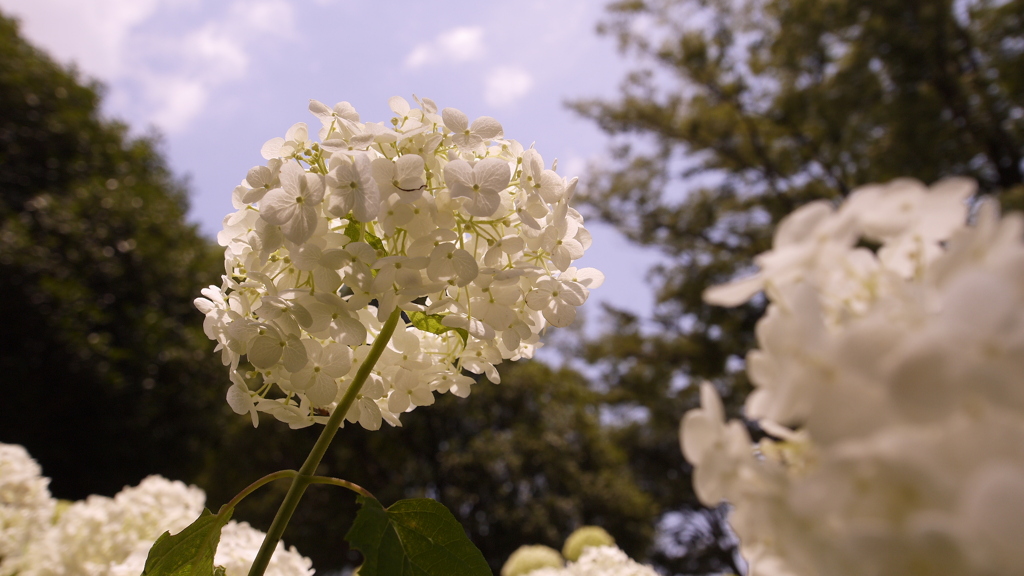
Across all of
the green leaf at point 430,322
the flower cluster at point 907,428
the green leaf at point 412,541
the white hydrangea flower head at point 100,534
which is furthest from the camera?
the white hydrangea flower head at point 100,534

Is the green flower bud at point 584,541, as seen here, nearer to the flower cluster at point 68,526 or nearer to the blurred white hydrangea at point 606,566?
the blurred white hydrangea at point 606,566

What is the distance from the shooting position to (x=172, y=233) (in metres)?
7.43

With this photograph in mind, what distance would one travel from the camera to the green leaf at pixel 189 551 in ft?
1.95

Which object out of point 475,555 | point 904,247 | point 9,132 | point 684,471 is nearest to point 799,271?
point 904,247

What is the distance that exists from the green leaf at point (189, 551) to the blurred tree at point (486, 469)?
22.8ft

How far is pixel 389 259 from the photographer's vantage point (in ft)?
1.84

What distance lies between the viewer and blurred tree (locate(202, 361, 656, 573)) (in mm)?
7383

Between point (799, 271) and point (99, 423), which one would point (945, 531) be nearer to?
point (799, 271)

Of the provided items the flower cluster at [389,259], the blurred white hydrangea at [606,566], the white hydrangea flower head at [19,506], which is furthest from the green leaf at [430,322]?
the white hydrangea flower head at [19,506]

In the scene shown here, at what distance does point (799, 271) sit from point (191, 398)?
7.43 meters

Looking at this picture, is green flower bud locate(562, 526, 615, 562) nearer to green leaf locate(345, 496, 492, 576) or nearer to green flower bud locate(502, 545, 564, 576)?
green flower bud locate(502, 545, 564, 576)

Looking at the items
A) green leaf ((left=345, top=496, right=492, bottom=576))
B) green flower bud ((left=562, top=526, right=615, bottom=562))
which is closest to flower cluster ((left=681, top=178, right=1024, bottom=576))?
green leaf ((left=345, top=496, right=492, bottom=576))

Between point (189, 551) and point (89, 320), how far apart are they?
276 inches

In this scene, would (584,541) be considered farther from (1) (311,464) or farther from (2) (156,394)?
(2) (156,394)
